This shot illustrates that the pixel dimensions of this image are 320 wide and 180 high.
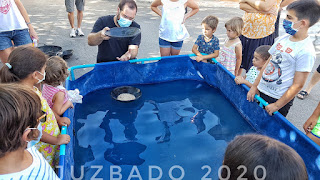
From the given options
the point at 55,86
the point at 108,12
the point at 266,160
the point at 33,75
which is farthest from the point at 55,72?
the point at 108,12

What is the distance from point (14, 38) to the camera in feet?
10.0

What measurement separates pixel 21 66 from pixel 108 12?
669cm

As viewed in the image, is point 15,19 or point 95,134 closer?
point 95,134

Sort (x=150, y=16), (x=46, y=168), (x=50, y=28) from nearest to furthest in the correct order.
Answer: (x=46, y=168) < (x=50, y=28) < (x=150, y=16)

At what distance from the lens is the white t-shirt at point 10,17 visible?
112 inches

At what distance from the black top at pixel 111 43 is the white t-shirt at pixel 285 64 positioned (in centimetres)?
175

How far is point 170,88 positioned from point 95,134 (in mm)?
1375

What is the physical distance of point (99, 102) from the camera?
3143 millimetres

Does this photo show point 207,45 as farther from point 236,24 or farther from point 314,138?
point 314,138

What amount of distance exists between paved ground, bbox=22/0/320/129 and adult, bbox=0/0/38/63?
1.10 metres

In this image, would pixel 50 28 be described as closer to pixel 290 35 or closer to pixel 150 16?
pixel 150 16

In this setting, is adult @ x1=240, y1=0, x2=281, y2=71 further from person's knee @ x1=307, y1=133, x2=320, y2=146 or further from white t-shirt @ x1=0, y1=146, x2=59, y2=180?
white t-shirt @ x1=0, y1=146, x2=59, y2=180

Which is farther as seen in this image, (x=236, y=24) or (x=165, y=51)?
(x=165, y=51)

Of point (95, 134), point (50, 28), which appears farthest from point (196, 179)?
point (50, 28)
